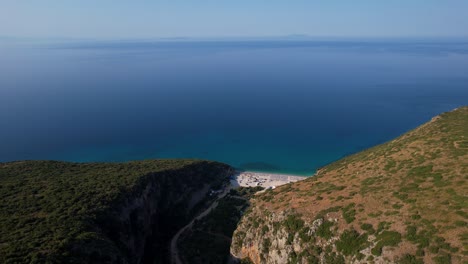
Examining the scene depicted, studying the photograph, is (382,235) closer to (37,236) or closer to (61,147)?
(37,236)

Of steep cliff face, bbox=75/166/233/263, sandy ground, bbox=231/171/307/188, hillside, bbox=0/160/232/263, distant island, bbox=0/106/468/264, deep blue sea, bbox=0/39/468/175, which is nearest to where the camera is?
distant island, bbox=0/106/468/264

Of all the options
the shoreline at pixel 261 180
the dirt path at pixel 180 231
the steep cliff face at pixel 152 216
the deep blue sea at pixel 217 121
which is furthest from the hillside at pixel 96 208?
the deep blue sea at pixel 217 121

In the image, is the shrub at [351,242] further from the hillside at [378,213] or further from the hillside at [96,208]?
the hillside at [96,208]

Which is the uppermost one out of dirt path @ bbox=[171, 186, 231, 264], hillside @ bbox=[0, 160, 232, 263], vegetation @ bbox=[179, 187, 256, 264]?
hillside @ bbox=[0, 160, 232, 263]

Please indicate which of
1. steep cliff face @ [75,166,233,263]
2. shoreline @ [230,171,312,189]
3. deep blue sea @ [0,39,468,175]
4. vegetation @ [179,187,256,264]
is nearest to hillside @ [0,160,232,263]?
steep cliff face @ [75,166,233,263]

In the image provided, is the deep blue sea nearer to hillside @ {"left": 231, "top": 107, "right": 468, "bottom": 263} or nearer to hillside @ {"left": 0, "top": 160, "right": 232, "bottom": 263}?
hillside @ {"left": 0, "top": 160, "right": 232, "bottom": 263}

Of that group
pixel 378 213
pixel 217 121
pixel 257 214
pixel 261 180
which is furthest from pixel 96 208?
pixel 217 121

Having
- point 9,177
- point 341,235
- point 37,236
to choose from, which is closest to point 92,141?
point 9,177
